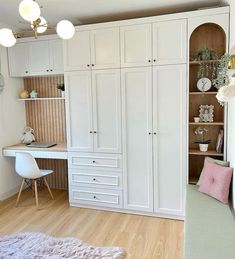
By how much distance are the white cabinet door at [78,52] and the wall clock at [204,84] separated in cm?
141

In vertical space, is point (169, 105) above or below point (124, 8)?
below

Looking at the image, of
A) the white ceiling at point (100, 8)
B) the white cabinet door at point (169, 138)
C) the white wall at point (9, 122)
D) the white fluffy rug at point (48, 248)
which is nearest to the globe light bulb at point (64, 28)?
the white ceiling at point (100, 8)

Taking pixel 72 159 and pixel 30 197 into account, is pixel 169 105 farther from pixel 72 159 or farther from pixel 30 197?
pixel 30 197

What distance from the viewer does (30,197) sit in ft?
13.3

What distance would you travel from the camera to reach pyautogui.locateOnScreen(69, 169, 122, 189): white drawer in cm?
338

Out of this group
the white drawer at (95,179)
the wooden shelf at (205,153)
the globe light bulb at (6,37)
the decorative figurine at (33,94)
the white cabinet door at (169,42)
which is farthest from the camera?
the decorative figurine at (33,94)

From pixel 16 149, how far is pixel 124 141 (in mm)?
1688

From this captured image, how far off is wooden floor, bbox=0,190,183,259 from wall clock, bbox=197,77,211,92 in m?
1.63

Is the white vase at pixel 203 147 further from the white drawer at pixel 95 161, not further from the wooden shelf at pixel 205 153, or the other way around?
the white drawer at pixel 95 161

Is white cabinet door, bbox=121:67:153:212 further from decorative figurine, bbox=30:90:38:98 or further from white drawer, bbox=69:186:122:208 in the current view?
decorative figurine, bbox=30:90:38:98

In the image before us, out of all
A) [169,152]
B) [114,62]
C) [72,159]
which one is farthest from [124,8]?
[72,159]

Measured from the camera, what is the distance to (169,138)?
311 cm

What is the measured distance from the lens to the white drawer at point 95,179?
3377mm

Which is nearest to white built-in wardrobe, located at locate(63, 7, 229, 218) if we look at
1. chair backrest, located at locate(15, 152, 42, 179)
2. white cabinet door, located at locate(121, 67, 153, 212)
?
white cabinet door, located at locate(121, 67, 153, 212)
